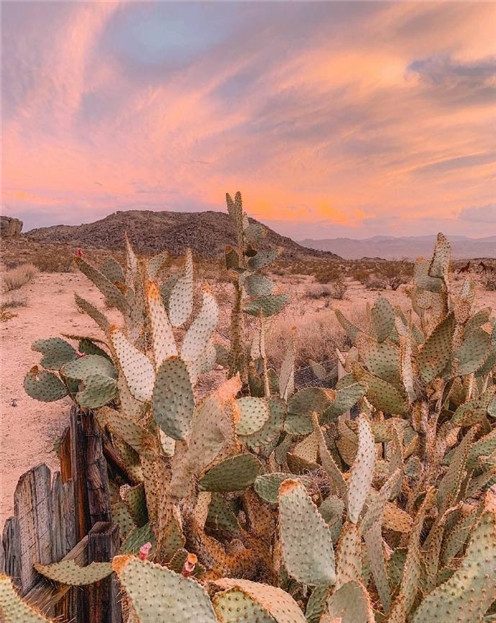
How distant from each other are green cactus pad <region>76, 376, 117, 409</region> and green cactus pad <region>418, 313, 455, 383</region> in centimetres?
146

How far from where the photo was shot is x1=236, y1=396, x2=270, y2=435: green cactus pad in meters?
1.93

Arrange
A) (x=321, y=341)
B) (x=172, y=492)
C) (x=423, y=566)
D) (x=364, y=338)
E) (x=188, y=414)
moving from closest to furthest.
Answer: (x=188, y=414) < (x=172, y=492) < (x=423, y=566) < (x=364, y=338) < (x=321, y=341)

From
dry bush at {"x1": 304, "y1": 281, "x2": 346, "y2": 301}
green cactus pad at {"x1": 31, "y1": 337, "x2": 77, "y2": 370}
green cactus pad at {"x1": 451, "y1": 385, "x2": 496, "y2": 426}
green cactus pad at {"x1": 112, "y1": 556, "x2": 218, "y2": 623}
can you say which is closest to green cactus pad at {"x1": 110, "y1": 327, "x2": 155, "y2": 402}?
green cactus pad at {"x1": 112, "y1": 556, "x2": 218, "y2": 623}

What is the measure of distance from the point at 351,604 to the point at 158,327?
0.90 m

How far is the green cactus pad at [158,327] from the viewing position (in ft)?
5.08

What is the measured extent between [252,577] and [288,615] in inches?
36.2

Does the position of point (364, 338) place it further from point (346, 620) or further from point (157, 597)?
point (157, 597)

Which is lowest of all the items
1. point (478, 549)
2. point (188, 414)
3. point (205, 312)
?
point (478, 549)

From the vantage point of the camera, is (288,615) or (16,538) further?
(16,538)

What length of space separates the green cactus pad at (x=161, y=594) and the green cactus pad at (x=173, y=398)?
19.7 inches

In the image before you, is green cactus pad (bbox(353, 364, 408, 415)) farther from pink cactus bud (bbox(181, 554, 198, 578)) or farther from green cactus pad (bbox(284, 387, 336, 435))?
pink cactus bud (bbox(181, 554, 198, 578))

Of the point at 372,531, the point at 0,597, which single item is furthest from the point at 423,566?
the point at 0,597

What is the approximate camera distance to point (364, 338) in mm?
2916

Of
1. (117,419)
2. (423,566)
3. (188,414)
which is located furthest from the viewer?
(117,419)
